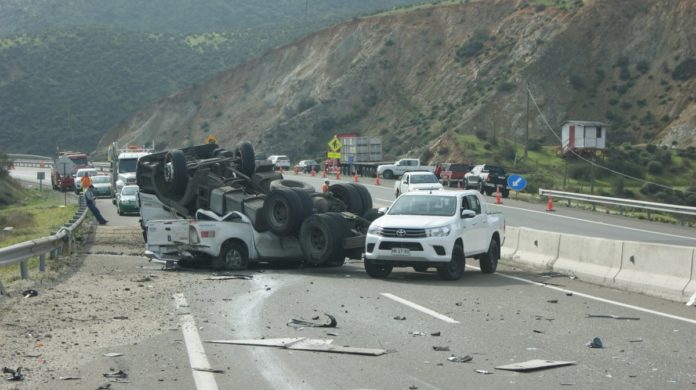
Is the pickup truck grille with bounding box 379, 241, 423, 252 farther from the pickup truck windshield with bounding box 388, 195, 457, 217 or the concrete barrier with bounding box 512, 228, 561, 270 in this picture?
the concrete barrier with bounding box 512, 228, 561, 270

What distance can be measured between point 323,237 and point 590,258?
5.11 m

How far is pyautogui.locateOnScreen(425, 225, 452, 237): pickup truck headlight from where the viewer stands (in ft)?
57.8

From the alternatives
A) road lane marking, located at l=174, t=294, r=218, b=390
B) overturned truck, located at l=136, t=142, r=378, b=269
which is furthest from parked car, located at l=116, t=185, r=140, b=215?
road lane marking, located at l=174, t=294, r=218, b=390

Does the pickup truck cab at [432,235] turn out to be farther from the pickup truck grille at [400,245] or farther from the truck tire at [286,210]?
the truck tire at [286,210]

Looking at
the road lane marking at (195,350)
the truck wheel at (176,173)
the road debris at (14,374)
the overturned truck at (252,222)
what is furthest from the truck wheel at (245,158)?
the road debris at (14,374)

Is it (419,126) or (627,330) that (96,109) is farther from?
(627,330)

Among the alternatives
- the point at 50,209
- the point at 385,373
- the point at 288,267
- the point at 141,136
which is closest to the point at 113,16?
the point at 141,136

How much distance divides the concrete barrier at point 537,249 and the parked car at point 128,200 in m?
23.2

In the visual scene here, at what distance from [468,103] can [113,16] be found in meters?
115

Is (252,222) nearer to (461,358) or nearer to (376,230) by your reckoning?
(376,230)

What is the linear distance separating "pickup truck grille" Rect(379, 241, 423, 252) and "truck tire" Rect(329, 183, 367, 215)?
15.3 ft

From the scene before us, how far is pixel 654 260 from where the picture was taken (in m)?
16.1

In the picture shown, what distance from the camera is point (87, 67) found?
130 m

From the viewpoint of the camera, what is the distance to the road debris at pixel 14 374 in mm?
8940
